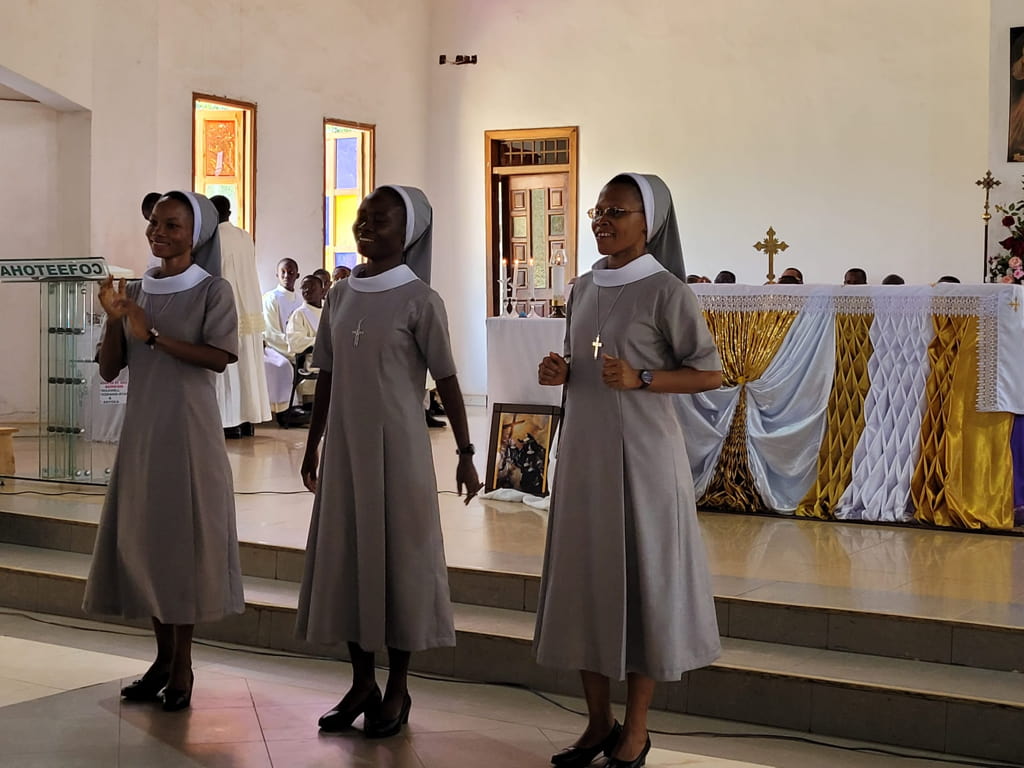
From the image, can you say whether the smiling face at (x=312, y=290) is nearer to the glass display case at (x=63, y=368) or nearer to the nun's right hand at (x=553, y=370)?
the glass display case at (x=63, y=368)

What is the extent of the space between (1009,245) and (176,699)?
7.14 metres

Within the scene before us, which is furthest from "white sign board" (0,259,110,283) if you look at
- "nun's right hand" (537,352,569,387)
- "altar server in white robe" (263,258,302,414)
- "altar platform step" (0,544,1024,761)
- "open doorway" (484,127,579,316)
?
"open doorway" (484,127,579,316)

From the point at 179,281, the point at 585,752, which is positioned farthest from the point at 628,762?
the point at 179,281

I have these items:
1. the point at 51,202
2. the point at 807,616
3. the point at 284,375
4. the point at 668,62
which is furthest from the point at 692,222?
the point at 807,616

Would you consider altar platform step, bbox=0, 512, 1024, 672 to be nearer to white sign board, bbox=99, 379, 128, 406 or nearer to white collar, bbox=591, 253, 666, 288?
white collar, bbox=591, 253, 666, 288

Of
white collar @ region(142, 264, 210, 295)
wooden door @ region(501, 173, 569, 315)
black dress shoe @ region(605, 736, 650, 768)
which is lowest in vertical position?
black dress shoe @ region(605, 736, 650, 768)

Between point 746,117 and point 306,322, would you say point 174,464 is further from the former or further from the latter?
point 746,117

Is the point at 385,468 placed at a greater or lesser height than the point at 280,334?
lesser

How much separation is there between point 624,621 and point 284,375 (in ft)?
24.1

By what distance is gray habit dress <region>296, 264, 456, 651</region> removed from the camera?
333cm

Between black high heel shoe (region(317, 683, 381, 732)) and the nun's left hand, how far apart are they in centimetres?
117

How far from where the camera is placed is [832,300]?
587cm

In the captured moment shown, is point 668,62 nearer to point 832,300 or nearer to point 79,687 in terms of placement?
point 832,300

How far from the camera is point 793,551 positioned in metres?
4.98
